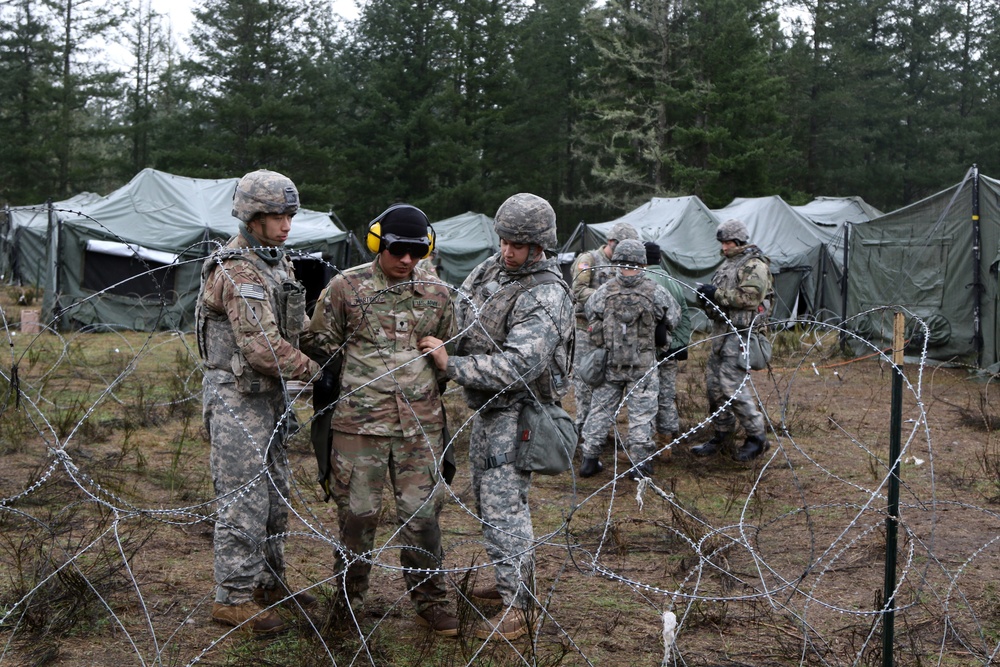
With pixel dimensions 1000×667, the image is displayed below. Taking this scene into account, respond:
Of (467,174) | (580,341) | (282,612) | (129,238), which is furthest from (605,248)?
(467,174)

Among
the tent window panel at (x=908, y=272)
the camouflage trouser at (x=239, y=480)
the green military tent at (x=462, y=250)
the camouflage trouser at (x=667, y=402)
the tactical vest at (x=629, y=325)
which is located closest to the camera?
the camouflage trouser at (x=239, y=480)

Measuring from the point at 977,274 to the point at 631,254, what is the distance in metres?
7.73

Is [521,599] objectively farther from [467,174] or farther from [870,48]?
[870,48]

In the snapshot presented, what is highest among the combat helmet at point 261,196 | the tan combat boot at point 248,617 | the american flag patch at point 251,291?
the combat helmet at point 261,196

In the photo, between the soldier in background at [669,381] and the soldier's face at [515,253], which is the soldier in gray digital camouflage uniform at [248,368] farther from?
the soldier in background at [669,381]

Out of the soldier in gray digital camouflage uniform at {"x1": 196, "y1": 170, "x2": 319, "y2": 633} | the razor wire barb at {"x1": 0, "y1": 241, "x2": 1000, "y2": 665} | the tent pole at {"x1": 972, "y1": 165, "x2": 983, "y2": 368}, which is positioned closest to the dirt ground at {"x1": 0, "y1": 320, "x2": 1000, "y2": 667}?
the razor wire barb at {"x1": 0, "y1": 241, "x2": 1000, "y2": 665}

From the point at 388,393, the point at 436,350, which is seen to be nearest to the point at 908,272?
the point at 436,350

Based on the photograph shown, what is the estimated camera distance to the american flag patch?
377cm

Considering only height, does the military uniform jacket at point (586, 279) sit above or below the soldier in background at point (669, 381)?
above

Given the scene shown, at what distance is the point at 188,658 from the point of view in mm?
3635

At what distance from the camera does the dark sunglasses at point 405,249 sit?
3.75 metres

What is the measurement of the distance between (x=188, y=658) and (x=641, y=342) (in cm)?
415

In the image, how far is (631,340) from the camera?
691 cm

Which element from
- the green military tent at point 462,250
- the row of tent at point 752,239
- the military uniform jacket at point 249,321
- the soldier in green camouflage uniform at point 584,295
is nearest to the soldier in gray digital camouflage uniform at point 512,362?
the military uniform jacket at point 249,321
